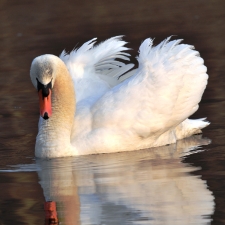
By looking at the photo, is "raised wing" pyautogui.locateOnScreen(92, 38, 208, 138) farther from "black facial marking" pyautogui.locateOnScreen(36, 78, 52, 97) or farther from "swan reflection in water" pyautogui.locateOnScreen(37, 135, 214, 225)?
"black facial marking" pyautogui.locateOnScreen(36, 78, 52, 97)

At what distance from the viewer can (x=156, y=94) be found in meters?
10.1

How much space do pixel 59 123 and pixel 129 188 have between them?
1.93 m

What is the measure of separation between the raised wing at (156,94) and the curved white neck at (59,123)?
0.30 meters

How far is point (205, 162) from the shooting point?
9.20m

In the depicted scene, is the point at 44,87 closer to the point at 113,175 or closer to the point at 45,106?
the point at 45,106

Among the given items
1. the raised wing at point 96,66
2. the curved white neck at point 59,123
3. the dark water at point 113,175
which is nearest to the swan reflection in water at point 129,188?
the dark water at point 113,175

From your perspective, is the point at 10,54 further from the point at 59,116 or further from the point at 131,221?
the point at 131,221

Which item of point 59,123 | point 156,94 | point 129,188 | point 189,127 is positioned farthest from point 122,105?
point 129,188

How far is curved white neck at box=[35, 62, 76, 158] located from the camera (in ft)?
32.2

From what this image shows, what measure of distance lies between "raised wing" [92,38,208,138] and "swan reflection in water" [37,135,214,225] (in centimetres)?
32

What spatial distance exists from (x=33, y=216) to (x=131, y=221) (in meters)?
0.82

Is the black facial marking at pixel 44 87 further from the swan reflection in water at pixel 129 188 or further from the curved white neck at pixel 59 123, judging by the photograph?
the swan reflection in water at pixel 129 188

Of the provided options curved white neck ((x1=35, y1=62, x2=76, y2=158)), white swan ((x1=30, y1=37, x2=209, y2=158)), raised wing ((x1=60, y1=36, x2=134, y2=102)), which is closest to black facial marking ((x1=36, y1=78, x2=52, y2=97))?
white swan ((x1=30, y1=37, x2=209, y2=158))

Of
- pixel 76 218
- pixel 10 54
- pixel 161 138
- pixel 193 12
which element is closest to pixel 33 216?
pixel 76 218
